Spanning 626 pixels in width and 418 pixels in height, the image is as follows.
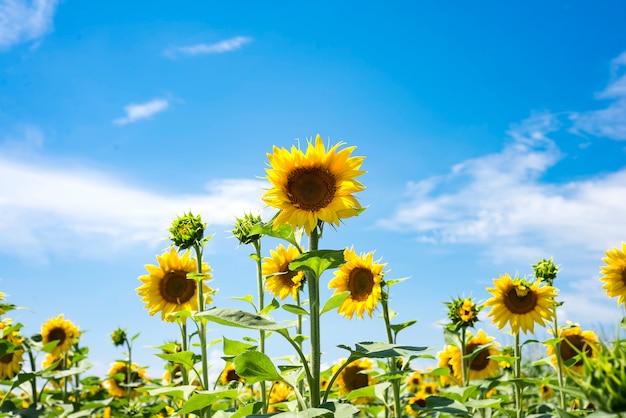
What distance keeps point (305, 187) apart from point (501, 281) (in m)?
3.05

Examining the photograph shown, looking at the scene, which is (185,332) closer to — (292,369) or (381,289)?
(292,369)

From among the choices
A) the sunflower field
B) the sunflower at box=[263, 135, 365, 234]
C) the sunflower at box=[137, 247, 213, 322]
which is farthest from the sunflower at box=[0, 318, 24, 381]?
the sunflower at box=[263, 135, 365, 234]

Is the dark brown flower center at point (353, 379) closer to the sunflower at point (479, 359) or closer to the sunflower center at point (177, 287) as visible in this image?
the sunflower at point (479, 359)

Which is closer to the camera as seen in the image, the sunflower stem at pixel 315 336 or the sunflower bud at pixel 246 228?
Answer: the sunflower stem at pixel 315 336

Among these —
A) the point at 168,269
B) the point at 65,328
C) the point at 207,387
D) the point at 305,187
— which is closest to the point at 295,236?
the point at 305,187

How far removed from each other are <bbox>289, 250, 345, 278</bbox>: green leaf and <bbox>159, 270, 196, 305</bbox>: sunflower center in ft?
6.92

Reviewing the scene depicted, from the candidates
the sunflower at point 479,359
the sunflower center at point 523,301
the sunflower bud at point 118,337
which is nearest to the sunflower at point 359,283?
the sunflower center at point 523,301

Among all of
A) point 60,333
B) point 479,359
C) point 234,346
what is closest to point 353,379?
point 479,359

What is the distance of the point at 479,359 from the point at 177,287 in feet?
12.7

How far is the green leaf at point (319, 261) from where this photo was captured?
301 cm

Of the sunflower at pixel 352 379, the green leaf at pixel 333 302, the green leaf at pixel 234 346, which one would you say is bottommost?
the sunflower at pixel 352 379

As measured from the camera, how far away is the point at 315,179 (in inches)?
141

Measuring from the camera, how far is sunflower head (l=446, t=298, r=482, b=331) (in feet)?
18.5

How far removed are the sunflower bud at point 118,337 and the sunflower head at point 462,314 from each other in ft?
14.7
